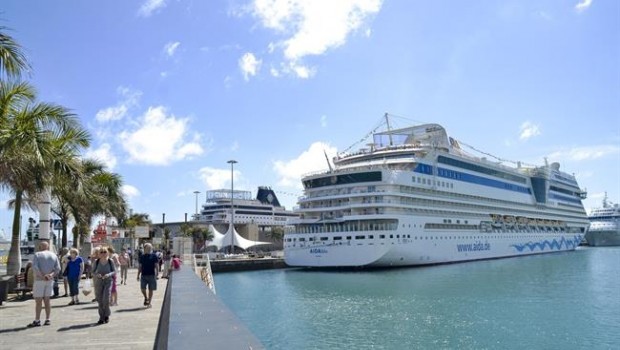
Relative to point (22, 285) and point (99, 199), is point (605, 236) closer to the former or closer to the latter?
point (99, 199)

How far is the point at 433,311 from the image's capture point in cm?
2158

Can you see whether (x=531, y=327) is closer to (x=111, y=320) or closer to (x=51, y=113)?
(x=111, y=320)

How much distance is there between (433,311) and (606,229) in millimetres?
105219

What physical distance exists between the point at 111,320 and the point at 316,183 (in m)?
39.8

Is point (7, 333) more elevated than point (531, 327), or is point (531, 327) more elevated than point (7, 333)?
point (7, 333)

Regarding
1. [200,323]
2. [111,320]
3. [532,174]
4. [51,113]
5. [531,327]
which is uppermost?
[532,174]

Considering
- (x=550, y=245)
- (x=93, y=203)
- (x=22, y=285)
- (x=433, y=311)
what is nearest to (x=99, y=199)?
(x=93, y=203)

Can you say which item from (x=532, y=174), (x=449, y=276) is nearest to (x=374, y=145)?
(x=449, y=276)

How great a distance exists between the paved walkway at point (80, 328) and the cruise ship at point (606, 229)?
116806mm

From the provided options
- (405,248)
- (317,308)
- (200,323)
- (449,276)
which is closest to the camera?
(200,323)

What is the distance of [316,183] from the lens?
161 feet

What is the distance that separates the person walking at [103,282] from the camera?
Answer: 9.10 meters

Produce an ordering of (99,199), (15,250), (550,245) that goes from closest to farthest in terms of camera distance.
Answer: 1. (15,250)
2. (99,199)
3. (550,245)

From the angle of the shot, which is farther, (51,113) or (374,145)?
(374,145)
